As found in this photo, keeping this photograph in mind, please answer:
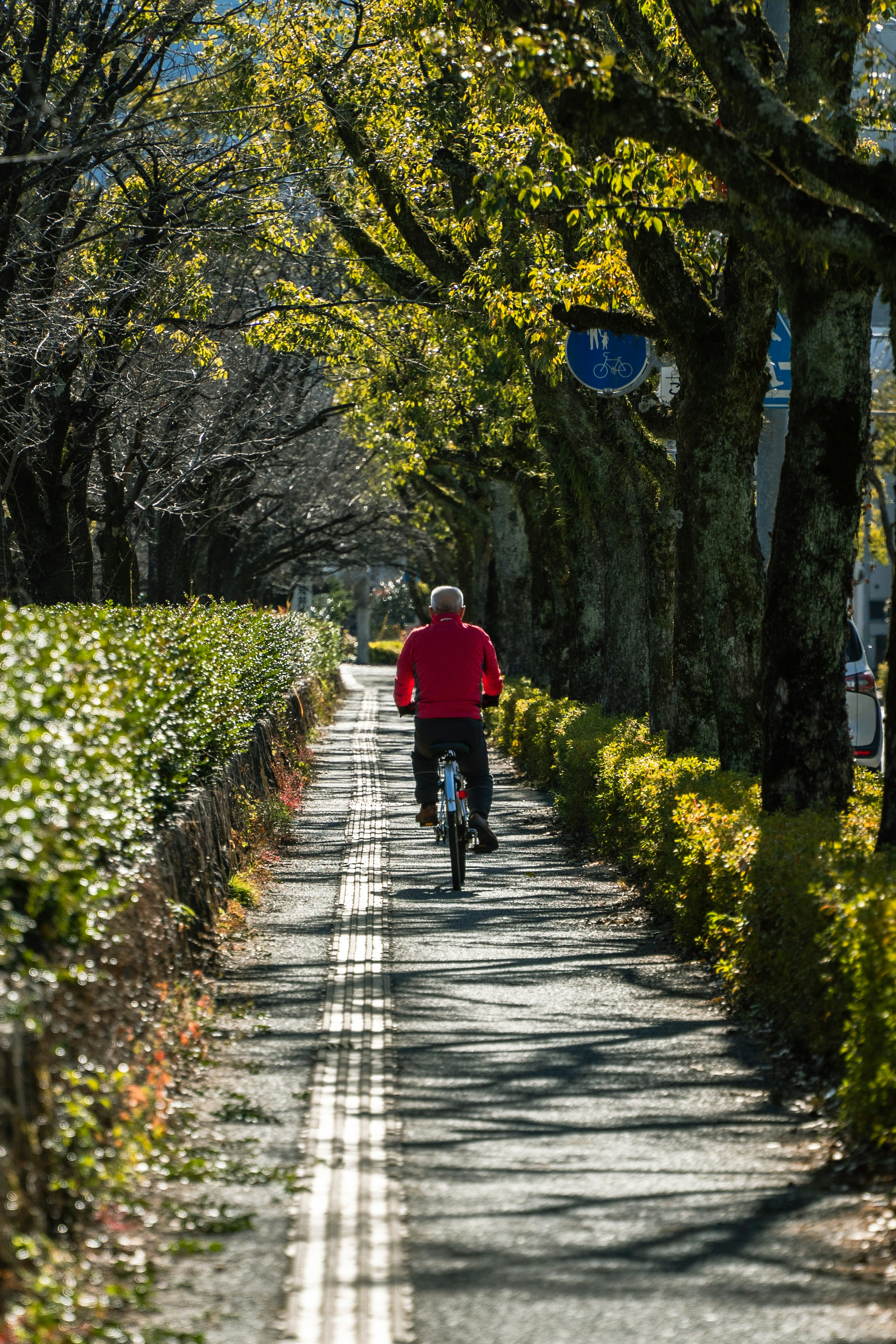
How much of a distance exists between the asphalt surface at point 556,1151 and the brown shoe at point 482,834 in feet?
4.84

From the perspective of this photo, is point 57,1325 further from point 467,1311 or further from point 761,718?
point 761,718

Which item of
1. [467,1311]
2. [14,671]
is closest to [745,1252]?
[467,1311]

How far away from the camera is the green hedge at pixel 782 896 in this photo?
567cm

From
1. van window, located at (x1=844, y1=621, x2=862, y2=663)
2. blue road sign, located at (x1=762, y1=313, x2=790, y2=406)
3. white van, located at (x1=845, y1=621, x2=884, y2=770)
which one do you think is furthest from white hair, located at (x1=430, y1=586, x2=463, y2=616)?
van window, located at (x1=844, y1=621, x2=862, y2=663)

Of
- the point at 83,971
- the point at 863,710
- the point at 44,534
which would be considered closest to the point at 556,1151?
the point at 83,971

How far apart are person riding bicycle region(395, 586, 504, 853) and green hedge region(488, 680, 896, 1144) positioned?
3.81ft

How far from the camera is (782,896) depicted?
7.38 m

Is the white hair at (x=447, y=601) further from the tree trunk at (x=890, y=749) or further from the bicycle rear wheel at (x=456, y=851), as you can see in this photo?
the tree trunk at (x=890, y=749)

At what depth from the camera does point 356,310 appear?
2600 centimetres

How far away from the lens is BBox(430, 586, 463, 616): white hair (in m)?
12.6

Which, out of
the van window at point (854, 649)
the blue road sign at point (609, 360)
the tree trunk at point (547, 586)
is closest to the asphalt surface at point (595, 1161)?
the blue road sign at point (609, 360)

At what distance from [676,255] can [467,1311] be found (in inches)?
363

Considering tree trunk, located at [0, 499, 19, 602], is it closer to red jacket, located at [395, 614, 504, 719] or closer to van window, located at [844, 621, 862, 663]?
red jacket, located at [395, 614, 504, 719]

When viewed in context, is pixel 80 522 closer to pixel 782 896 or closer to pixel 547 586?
pixel 547 586
